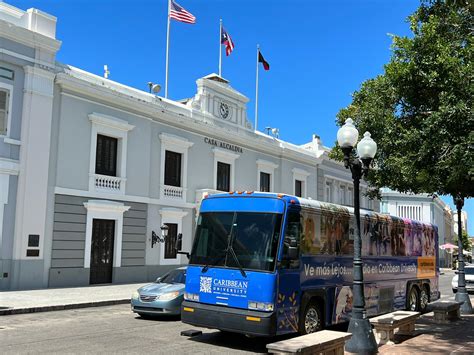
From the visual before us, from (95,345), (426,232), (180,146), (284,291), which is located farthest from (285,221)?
(180,146)

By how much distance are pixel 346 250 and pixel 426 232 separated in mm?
6867

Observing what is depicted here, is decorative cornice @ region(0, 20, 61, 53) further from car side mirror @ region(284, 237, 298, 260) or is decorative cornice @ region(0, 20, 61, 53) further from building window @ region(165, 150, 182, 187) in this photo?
car side mirror @ region(284, 237, 298, 260)

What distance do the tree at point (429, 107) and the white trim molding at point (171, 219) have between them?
1468 centimetres

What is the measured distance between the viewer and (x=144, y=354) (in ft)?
28.7

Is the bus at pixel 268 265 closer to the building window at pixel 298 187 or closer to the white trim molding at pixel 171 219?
the white trim molding at pixel 171 219

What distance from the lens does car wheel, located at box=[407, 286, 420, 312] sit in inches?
619

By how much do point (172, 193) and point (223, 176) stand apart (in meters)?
4.48

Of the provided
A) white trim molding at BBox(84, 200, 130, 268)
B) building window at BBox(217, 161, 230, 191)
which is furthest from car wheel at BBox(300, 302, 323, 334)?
building window at BBox(217, 161, 230, 191)

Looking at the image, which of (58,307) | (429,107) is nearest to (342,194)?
(58,307)

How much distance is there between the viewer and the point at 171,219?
82.8 feet

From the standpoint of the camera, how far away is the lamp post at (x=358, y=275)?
29.9ft

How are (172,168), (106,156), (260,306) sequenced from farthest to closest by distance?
(172,168) → (106,156) → (260,306)

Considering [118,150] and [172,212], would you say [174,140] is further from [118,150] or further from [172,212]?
[172,212]

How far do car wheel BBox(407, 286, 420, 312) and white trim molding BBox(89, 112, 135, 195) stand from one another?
13.2m
